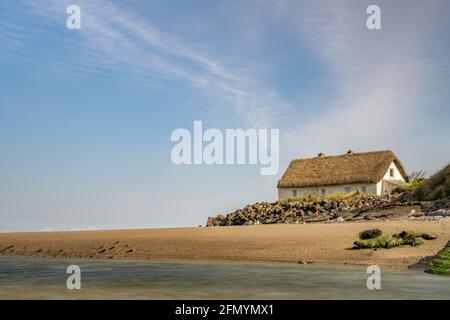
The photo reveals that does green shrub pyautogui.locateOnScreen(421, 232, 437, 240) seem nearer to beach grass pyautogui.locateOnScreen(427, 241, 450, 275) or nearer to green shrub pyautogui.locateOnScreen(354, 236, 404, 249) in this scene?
green shrub pyautogui.locateOnScreen(354, 236, 404, 249)

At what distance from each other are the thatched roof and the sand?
92.6 ft

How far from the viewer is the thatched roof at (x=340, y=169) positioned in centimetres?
5244

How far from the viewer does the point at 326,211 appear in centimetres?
3841

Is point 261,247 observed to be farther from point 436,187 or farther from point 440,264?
point 436,187

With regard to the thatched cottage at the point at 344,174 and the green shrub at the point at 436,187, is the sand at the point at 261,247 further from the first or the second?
the thatched cottage at the point at 344,174

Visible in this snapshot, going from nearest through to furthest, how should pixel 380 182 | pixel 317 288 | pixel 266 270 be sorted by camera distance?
pixel 317 288 → pixel 266 270 → pixel 380 182

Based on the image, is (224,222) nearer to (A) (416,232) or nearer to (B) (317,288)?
(A) (416,232)

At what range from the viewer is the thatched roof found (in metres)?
52.4

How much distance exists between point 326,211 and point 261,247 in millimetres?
18286

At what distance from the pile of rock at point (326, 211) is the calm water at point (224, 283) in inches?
596

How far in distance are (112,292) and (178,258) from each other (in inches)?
349

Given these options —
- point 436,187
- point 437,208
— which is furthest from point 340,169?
point 437,208
